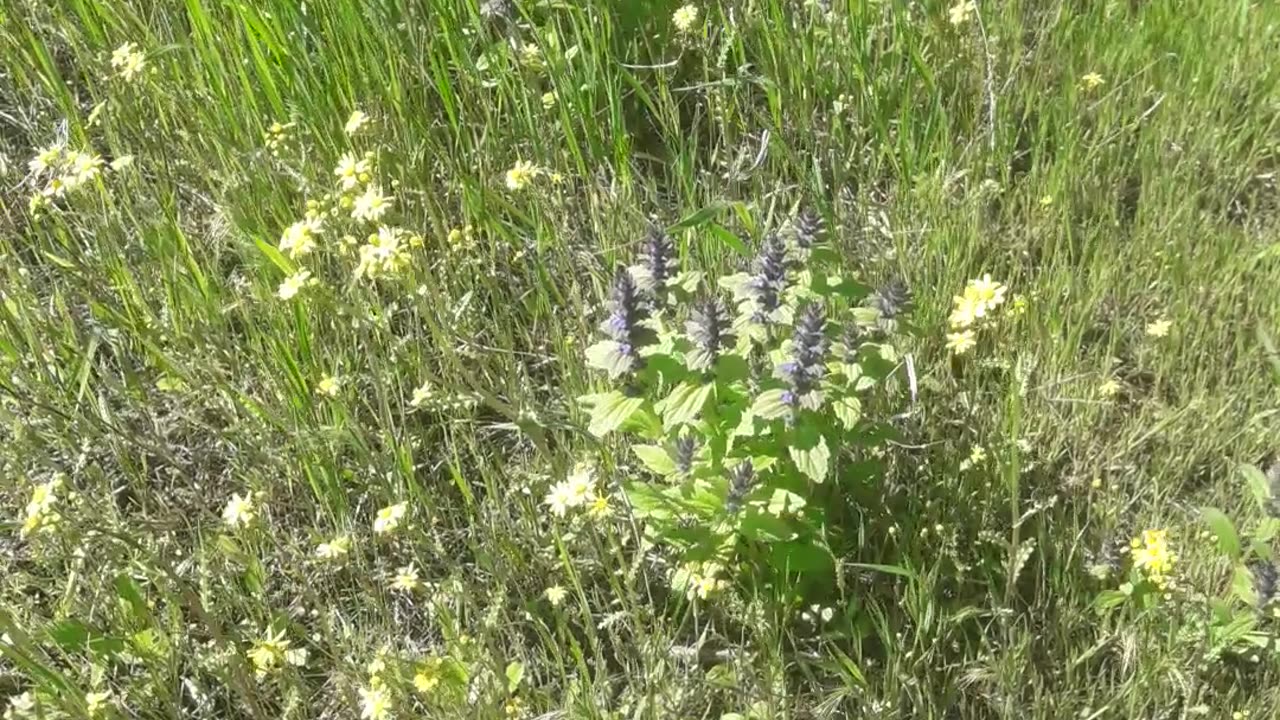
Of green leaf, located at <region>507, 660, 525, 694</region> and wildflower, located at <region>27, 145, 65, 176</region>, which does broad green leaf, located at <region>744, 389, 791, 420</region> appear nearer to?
green leaf, located at <region>507, 660, 525, 694</region>

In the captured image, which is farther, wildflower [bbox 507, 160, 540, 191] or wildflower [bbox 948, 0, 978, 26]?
wildflower [bbox 948, 0, 978, 26]

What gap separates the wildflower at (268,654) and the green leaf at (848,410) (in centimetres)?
98

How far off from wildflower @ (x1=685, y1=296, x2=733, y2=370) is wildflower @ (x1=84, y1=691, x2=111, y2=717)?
106 centimetres

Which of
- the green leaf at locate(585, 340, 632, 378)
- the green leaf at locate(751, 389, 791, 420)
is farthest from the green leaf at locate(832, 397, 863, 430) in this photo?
the green leaf at locate(585, 340, 632, 378)

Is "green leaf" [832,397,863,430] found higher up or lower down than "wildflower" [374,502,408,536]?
higher up

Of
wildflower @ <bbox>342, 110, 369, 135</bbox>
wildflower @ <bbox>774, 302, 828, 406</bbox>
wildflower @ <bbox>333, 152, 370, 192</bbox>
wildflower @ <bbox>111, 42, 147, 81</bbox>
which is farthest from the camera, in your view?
wildflower @ <bbox>111, 42, 147, 81</bbox>

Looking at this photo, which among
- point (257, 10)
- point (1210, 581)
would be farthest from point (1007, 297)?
point (257, 10)

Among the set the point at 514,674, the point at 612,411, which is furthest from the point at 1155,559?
the point at 514,674

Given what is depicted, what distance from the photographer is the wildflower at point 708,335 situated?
5.12 feet

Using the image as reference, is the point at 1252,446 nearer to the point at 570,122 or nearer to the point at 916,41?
the point at 916,41

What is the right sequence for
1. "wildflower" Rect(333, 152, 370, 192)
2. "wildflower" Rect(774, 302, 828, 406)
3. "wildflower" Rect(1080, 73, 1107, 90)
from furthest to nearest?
"wildflower" Rect(1080, 73, 1107, 90)
"wildflower" Rect(333, 152, 370, 192)
"wildflower" Rect(774, 302, 828, 406)

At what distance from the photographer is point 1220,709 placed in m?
1.73

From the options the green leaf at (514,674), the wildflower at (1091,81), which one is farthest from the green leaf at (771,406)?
the wildflower at (1091,81)

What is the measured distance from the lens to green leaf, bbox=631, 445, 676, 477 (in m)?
1.78
